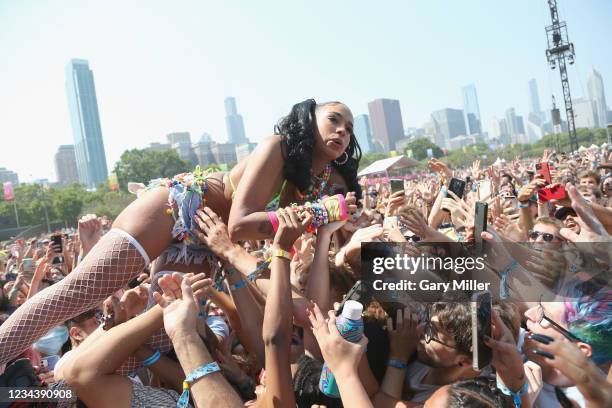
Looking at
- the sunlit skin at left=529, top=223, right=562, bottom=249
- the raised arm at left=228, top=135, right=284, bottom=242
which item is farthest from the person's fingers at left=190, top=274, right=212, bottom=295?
the sunlit skin at left=529, top=223, right=562, bottom=249

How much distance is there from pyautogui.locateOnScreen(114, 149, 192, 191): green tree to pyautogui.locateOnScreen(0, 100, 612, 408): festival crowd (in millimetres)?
94213

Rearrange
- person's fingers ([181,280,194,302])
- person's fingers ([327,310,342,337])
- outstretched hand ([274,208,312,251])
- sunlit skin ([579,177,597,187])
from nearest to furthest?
person's fingers ([327,310,342,337]), person's fingers ([181,280,194,302]), outstretched hand ([274,208,312,251]), sunlit skin ([579,177,597,187])

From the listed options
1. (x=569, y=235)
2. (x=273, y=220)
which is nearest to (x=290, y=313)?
(x=273, y=220)

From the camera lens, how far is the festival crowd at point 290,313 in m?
2.01

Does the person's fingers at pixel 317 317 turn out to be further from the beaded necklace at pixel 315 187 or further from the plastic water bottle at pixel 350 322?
the beaded necklace at pixel 315 187

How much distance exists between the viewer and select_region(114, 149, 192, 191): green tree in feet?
317

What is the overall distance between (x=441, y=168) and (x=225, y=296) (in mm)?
4915

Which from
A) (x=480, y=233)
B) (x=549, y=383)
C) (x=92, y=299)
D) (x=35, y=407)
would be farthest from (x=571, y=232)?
(x=35, y=407)

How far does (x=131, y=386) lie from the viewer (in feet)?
7.34

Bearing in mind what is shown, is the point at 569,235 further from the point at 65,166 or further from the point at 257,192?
the point at 65,166

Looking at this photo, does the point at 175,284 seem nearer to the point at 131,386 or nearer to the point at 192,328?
the point at 192,328

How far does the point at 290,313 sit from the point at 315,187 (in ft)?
4.47

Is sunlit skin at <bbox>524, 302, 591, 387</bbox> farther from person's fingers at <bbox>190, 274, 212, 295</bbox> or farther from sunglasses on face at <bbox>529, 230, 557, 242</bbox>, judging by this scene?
sunglasses on face at <bbox>529, 230, 557, 242</bbox>

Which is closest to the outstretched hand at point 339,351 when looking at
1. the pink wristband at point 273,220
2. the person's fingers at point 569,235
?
the pink wristband at point 273,220
